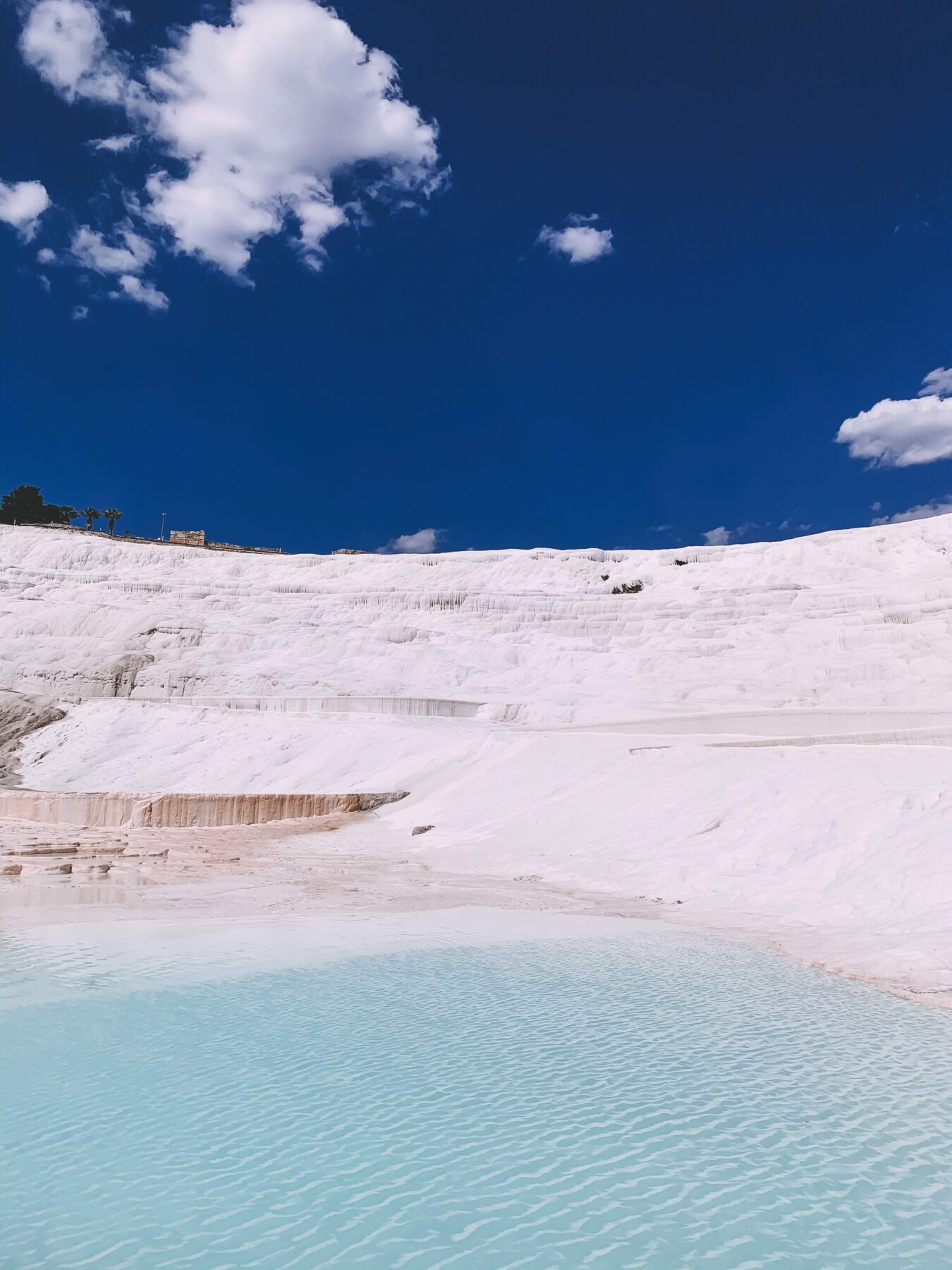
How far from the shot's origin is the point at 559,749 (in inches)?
731

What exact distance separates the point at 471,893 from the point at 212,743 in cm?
1643

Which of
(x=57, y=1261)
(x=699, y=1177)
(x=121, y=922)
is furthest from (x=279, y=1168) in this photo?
(x=121, y=922)

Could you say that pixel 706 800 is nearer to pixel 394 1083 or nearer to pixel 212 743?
pixel 394 1083

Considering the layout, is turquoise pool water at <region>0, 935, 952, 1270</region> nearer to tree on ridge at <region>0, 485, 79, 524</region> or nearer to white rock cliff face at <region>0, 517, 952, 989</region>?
white rock cliff face at <region>0, 517, 952, 989</region>

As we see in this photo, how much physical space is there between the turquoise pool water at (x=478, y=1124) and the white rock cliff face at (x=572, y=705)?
1.81 metres

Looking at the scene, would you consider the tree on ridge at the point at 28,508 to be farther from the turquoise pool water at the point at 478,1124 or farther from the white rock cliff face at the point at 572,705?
the turquoise pool water at the point at 478,1124

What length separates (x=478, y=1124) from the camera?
4895mm

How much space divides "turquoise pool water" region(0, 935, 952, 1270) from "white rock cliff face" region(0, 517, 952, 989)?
1.81 metres

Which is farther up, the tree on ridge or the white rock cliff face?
the tree on ridge

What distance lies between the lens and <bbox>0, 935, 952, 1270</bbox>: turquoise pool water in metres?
3.85

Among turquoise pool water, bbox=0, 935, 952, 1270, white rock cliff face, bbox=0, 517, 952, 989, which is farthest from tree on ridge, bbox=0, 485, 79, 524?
turquoise pool water, bbox=0, 935, 952, 1270

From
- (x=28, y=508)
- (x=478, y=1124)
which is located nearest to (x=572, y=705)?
(x=478, y=1124)

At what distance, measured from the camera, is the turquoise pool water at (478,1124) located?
385cm

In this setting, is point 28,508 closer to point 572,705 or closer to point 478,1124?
point 572,705
